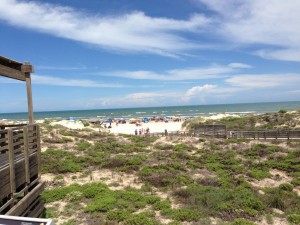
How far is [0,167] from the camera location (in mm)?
6441

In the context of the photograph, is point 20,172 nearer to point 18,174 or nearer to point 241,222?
point 18,174

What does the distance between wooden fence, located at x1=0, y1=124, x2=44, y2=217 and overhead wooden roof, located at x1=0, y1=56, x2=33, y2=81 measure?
1379 mm

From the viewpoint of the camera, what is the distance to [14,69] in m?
8.27

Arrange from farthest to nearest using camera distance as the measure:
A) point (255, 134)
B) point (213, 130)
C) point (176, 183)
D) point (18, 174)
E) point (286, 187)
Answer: point (213, 130) < point (255, 134) < point (176, 183) < point (286, 187) < point (18, 174)

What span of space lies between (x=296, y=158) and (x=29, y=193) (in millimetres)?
16318

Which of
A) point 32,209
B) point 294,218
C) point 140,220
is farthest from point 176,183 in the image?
point 32,209

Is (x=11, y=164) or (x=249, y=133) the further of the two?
(x=249, y=133)

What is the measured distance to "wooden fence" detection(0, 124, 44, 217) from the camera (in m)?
6.70

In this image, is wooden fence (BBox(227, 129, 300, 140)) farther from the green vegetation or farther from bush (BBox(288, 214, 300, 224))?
bush (BBox(288, 214, 300, 224))

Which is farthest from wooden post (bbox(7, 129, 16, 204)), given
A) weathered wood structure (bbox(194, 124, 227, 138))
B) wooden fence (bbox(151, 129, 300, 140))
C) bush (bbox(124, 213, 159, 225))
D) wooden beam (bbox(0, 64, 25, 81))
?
weathered wood structure (bbox(194, 124, 227, 138))

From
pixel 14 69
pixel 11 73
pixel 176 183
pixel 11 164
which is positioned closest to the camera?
pixel 11 164

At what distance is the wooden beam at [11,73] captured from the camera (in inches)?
296

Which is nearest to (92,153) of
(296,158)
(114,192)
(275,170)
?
(114,192)

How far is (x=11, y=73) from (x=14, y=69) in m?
0.27
